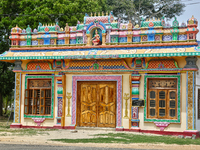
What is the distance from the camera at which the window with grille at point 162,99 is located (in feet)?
43.3

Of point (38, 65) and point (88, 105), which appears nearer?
point (88, 105)

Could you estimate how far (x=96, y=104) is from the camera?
1416cm

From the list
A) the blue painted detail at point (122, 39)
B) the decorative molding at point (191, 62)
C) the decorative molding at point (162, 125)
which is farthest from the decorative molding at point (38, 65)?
the decorative molding at point (191, 62)

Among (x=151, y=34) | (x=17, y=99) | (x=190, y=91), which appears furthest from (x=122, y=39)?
(x=17, y=99)

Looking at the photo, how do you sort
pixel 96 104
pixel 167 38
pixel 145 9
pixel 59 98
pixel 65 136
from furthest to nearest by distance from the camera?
pixel 145 9 < pixel 59 98 < pixel 96 104 < pixel 167 38 < pixel 65 136

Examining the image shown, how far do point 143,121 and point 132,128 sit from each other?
1.82ft

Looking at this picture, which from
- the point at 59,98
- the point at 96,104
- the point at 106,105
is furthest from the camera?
the point at 59,98

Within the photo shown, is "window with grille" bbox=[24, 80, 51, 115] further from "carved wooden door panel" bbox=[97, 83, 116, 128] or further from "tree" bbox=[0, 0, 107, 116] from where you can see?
"tree" bbox=[0, 0, 107, 116]

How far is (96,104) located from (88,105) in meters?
0.38

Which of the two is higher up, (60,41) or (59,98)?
(60,41)

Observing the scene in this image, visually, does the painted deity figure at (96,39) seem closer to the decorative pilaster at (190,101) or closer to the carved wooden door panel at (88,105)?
the carved wooden door panel at (88,105)

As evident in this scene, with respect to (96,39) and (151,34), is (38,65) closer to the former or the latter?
(96,39)

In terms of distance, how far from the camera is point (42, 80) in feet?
48.8

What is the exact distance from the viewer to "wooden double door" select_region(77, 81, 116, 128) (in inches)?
552
